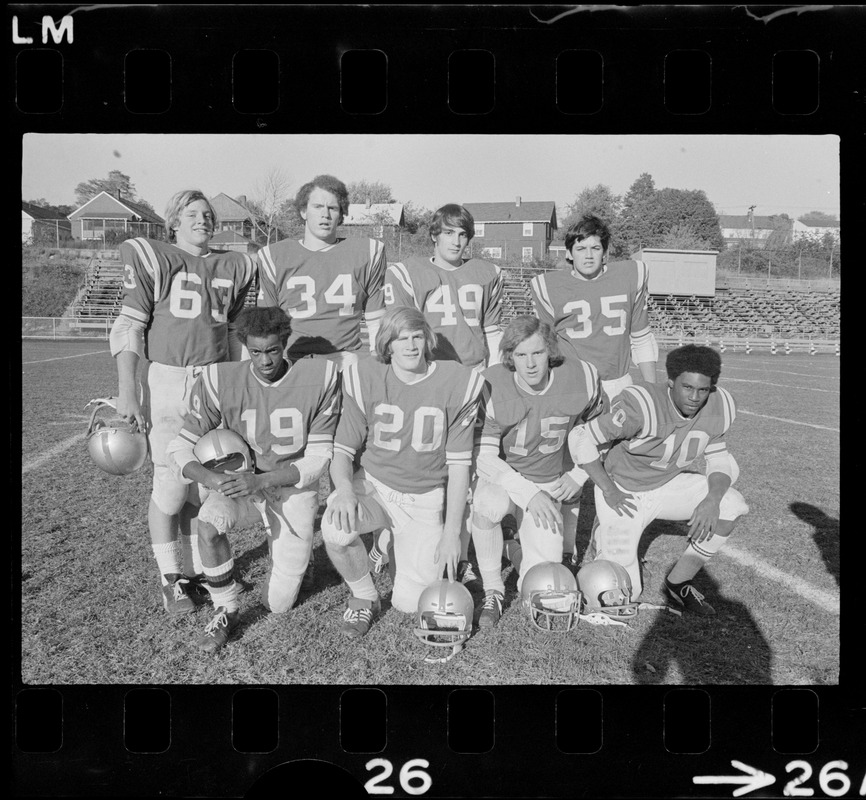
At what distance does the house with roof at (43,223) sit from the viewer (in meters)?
2.57

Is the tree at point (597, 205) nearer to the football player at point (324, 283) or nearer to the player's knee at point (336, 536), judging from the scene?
the football player at point (324, 283)

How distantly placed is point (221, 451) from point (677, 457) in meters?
1.92

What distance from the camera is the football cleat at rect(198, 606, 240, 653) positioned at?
2725 mm

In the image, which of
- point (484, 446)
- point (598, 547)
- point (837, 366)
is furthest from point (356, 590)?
point (837, 366)

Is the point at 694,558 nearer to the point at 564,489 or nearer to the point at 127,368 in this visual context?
the point at 564,489

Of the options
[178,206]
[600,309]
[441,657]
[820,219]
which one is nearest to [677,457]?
[600,309]

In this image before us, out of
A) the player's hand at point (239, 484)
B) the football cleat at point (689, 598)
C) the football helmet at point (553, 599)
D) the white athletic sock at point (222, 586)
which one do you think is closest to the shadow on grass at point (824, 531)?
the football cleat at point (689, 598)

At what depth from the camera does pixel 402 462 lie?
112 inches

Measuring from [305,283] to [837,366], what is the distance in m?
2.13

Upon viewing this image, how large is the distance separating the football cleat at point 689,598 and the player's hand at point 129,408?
2.36 metres

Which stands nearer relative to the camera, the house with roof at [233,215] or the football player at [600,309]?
the house with roof at [233,215]

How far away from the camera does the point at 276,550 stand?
2.89 meters
